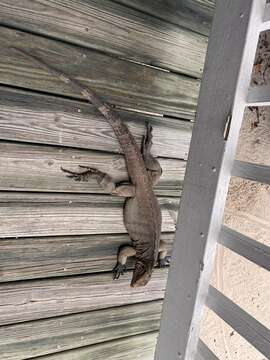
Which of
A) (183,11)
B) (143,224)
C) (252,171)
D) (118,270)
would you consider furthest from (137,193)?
(183,11)

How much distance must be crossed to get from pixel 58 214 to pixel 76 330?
0.61 metres

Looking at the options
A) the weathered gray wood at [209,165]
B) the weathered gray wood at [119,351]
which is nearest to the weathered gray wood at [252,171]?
the weathered gray wood at [209,165]

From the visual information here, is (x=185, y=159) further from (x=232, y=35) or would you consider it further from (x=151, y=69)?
(x=232, y=35)

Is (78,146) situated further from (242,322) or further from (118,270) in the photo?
(242,322)

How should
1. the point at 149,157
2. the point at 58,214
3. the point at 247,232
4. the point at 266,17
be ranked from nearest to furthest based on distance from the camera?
the point at 266,17, the point at 58,214, the point at 149,157, the point at 247,232

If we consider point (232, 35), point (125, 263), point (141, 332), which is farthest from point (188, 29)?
point (141, 332)

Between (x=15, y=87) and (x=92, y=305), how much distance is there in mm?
1043

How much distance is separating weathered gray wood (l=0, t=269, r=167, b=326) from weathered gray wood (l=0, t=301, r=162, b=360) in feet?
0.12

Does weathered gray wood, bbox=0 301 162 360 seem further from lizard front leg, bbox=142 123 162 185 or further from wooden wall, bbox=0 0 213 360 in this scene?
lizard front leg, bbox=142 123 162 185

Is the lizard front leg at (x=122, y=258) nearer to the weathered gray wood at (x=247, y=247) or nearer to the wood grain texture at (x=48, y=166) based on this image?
the wood grain texture at (x=48, y=166)

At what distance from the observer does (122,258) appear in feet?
5.70

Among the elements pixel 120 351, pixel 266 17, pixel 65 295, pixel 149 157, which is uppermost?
pixel 266 17

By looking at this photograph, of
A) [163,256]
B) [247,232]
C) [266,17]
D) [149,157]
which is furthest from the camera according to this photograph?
[247,232]

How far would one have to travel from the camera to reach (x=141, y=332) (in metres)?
1.99
